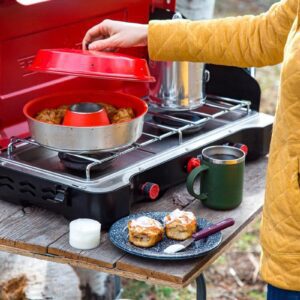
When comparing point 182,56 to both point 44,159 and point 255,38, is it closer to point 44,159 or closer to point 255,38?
point 255,38

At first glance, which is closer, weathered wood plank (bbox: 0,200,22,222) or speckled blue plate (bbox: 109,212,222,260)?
speckled blue plate (bbox: 109,212,222,260)

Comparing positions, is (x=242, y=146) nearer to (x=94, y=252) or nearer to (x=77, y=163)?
(x=77, y=163)

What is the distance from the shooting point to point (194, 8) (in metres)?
2.85

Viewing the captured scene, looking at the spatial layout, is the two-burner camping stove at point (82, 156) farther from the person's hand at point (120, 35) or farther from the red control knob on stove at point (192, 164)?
the person's hand at point (120, 35)

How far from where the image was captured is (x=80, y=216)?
1945mm

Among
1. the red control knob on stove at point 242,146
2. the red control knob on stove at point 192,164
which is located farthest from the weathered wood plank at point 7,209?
the red control knob on stove at point 242,146

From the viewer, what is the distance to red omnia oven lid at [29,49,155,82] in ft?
6.22

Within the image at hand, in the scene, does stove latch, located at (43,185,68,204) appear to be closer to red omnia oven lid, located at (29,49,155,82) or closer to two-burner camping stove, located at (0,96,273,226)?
two-burner camping stove, located at (0,96,273,226)

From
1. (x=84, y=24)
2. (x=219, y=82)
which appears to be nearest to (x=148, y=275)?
(x=84, y=24)

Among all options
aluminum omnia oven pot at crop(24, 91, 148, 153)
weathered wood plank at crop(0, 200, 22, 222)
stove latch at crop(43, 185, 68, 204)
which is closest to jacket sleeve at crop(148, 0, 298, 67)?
aluminum omnia oven pot at crop(24, 91, 148, 153)

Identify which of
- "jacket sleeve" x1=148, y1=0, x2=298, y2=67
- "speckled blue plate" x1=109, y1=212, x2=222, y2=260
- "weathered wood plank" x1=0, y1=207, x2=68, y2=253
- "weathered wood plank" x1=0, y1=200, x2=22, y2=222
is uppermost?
"jacket sleeve" x1=148, y1=0, x2=298, y2=67

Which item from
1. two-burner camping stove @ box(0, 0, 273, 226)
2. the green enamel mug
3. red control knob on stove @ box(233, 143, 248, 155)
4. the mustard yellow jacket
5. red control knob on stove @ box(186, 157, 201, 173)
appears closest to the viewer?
the mustard yellow jacket

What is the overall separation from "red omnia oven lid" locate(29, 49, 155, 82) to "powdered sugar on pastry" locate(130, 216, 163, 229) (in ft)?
1.10

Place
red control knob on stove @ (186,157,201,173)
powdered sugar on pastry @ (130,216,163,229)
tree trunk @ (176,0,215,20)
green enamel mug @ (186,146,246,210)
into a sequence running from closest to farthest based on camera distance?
powdered sugar on pastry @ (130,216,163,229) → green enamel mug @ (186,146,246,210) → red control knob on stove @ (186,157,201,173) → tree trunk @ (176,0,215,20)
